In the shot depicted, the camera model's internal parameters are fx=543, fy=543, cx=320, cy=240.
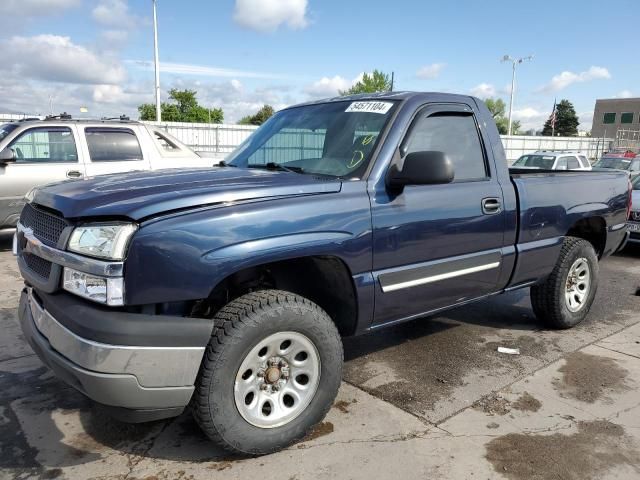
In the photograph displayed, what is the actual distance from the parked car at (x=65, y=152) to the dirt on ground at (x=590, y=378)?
17.0 ft

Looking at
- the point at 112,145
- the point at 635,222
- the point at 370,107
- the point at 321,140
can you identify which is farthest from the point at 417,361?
the point at 635,222

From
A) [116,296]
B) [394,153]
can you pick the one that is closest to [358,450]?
[116,296]

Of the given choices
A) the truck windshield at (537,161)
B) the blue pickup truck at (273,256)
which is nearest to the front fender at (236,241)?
the blue pickup truck at (273,256)

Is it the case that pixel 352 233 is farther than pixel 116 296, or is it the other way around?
pixel 352 233

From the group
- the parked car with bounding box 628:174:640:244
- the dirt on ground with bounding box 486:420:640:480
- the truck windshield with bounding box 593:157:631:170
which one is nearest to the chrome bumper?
the dirt on ground with bounding box 486:420:640:480

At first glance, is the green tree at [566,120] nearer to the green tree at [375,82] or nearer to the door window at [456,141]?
the green tree at [375,82]

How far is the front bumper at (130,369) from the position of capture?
239 cm

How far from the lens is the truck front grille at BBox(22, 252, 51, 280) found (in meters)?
2.80

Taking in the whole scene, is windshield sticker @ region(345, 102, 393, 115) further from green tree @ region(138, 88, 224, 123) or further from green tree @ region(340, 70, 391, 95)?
green tree @ region(138, 88, 224, 123)

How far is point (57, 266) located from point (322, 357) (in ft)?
4.69

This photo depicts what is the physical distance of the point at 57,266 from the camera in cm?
263

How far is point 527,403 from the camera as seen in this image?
11.7 feet

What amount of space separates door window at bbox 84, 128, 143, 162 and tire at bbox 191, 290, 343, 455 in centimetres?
617

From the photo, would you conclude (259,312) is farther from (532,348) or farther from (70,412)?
(532,348)
